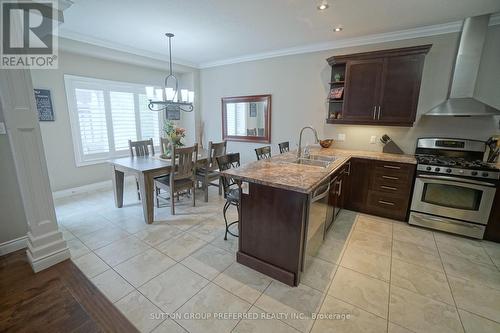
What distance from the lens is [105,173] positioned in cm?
465

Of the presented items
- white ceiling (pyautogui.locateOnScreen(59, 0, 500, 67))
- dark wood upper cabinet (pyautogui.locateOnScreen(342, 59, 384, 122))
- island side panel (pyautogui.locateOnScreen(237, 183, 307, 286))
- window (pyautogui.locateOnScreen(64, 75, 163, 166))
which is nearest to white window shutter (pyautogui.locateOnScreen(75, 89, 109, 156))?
window (pyautogui.locateOnScreen(64, 75, 163, 166))

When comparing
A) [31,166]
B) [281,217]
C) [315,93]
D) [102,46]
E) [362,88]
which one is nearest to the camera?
→ [281,217]

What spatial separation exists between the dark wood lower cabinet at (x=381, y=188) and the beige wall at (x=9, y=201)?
4.29 meters

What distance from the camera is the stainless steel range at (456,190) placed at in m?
2.64

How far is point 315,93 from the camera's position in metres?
4.08

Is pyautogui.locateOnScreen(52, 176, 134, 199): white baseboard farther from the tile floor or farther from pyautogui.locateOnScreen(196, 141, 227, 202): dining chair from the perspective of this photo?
pyautogui.locateOnScreen(196, 141, 227, 202): dining chair

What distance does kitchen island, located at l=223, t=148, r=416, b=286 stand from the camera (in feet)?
6.11

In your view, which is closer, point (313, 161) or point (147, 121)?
point (313, 161)

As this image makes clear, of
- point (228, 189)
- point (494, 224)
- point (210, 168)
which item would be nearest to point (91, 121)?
point (210, 168)

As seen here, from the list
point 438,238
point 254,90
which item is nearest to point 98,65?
point 254,90

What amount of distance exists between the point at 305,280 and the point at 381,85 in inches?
117

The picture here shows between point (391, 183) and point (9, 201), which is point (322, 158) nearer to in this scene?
point (391, 183)

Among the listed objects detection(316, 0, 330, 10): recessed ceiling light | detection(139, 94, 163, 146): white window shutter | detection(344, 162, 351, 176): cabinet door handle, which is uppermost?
detection(316, 0, 330, 10): recessed ceiling light

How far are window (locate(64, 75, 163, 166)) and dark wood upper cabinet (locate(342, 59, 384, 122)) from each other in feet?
14.3
